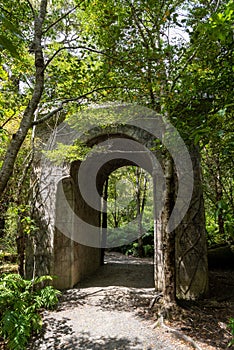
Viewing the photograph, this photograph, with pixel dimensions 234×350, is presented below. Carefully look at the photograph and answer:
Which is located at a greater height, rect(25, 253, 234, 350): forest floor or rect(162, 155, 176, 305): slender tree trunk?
rect(162, 155, 176, 305): slender tree trunk

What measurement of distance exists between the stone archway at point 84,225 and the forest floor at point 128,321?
1.67ft

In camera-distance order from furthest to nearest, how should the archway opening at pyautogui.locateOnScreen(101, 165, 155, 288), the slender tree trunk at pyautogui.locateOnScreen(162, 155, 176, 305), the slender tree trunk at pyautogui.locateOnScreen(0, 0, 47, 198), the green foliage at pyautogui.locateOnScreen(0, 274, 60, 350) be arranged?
the archway opening at pyautogui.locateOnScreen(101, 165, 155, 288)
the slender tree trunk at pyautogui.locateOnScreen(162, 155, 176, 305)
the green foliage at pyautogui.locateOnScreen(0, 274, 60, 350)
the slender tree trunk at pyautogui.locateOnScreen(0, 0, 47, 198)

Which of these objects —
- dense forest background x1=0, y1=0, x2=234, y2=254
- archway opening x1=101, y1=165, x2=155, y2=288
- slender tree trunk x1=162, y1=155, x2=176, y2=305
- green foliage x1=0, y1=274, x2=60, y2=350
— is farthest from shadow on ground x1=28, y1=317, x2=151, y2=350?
archway opening x1=101, y1=165, x2=155, y2=288

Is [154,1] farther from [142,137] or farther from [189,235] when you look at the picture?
[189,235]

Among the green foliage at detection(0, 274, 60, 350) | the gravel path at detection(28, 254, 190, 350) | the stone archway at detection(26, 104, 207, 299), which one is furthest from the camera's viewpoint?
the stone archway at detection(26, 104, 207, 299)

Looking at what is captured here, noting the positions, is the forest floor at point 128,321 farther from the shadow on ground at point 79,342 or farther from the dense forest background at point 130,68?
the dense forest background at point 130,68

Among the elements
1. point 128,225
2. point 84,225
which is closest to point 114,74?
point 84,225

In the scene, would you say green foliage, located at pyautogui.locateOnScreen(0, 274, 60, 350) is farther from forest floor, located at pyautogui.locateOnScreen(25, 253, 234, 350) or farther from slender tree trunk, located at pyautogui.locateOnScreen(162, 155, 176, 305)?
slender tree trunk, located at pyautogui.locateOnScreen(162, 155, 176, 305)

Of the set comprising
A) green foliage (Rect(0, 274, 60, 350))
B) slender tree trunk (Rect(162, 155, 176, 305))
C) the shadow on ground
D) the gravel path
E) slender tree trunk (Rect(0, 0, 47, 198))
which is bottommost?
the shadow on ground

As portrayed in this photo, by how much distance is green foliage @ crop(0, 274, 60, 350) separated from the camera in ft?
10.9

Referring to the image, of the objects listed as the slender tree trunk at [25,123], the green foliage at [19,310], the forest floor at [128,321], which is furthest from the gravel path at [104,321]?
the slender tree trunk at [25,123]

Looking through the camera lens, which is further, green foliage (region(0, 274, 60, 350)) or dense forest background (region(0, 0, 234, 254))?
green foliage (region(0, 274, 60, 350))

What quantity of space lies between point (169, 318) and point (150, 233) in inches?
323

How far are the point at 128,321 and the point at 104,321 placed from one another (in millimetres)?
409
